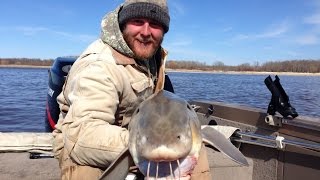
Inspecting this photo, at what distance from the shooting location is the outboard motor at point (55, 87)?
17.4ft

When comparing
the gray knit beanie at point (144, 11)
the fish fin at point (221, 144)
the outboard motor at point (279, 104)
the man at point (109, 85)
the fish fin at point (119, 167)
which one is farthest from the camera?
the outboard motor at point (279, 104)

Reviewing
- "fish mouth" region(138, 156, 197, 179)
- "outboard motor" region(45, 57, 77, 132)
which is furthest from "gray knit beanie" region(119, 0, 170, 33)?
"outboard motor" region(45, 57, 77, 132)

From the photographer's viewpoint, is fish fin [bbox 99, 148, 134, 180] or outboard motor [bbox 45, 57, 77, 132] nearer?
fish fin [bbox 99, 148, 134, 180]

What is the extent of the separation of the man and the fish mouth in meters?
0.38

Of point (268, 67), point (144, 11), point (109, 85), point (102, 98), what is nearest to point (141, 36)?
point (144, 11)

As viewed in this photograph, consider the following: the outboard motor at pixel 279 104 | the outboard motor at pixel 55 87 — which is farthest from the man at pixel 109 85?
the outboard motor at pixel 55 87

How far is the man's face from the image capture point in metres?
3.06

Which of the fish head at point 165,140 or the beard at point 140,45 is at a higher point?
the beard at point 140,45

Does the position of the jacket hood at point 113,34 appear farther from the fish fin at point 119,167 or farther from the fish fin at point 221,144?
the fish fin at point 119,167

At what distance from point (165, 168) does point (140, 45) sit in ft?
4.83

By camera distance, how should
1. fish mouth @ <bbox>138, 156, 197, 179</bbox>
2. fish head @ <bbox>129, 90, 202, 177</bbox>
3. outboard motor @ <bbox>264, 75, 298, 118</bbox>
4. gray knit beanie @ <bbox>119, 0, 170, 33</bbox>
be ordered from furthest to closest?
outboard motor @ <bbox>264, 75, 298, 118</bbox> < gray knit beanie @ <bbox>119, 0, 170, 33</bbox> < fish mouth @ <bbox>138, 156, 197, 179</bbox> < fish head @ <bbox>129, 90, 202, 177</bbox>

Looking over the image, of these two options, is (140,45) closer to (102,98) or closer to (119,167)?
(102,98)

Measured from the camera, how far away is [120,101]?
9.17 feet

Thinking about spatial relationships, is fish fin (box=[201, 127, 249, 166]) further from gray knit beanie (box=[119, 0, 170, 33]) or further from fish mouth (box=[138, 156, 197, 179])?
gray knit beanie (box=[119, 0, 170, 33])
